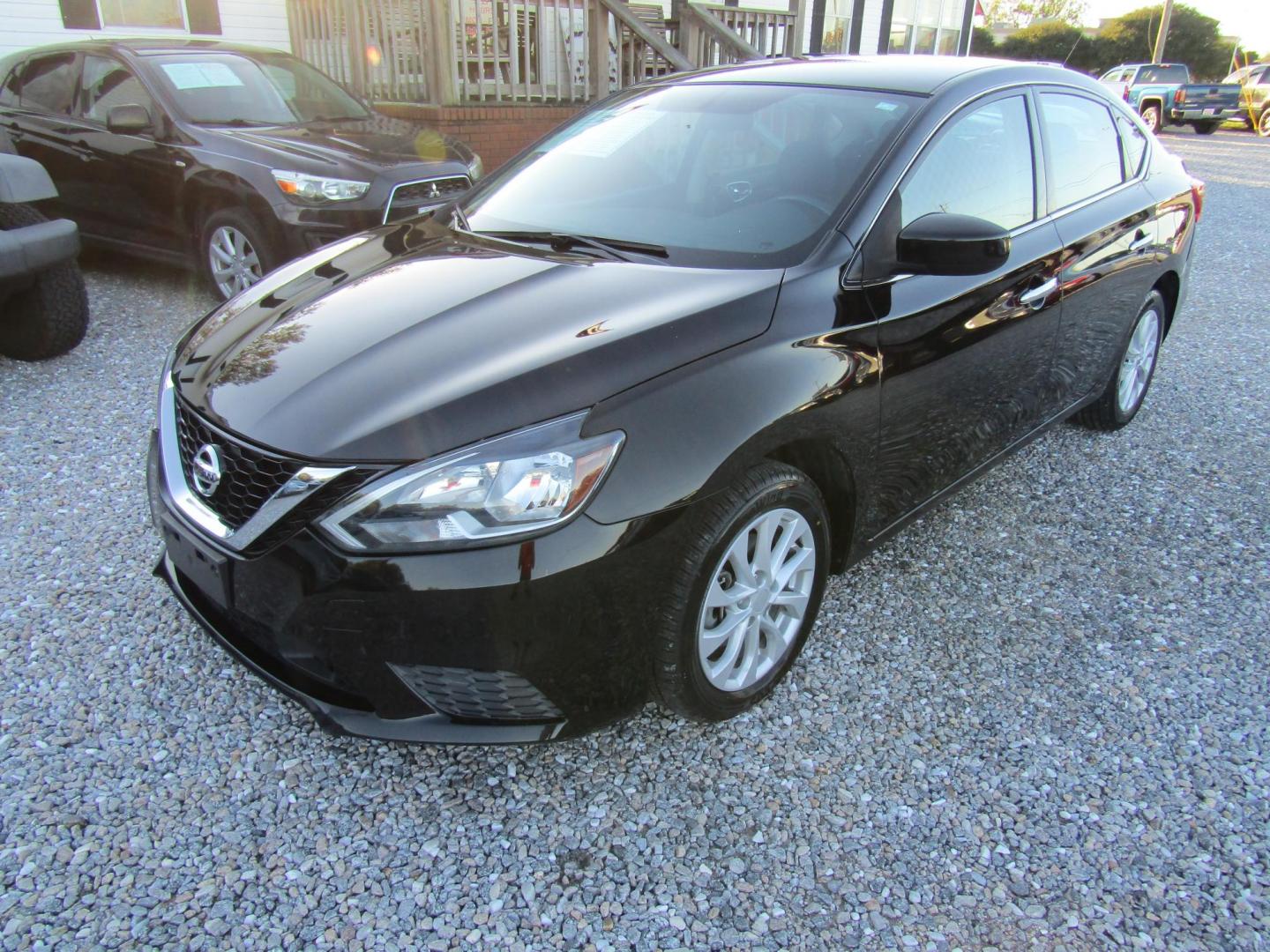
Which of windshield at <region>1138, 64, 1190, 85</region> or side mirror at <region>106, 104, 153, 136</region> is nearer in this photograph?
side mirror at <region>106, 104, 153, 136</region>

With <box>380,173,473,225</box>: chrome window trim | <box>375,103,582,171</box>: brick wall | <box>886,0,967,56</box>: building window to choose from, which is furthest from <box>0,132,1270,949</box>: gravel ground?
<box>886,0,967,56</box>: building window

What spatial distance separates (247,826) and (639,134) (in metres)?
2.44

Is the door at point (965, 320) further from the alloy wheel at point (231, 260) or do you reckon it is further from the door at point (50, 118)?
the door at point (50, 118)

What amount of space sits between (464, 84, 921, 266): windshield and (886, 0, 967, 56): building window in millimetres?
19393

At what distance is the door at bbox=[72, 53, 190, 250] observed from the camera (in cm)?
571

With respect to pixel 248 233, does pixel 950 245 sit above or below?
above

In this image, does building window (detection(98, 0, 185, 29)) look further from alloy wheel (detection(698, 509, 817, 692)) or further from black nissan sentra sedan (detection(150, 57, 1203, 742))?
alloy wheel (detection(698, 509, 817, 692))

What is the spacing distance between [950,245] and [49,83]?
6.53m

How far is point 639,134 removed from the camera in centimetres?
321

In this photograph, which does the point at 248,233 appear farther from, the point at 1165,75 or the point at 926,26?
the point at 1165,75

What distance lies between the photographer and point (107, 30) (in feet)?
30.6

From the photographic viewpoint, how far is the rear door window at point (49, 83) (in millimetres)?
6215

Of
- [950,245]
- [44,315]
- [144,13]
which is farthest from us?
[144,13]

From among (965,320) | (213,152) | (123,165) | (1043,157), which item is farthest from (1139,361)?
(123,165)
